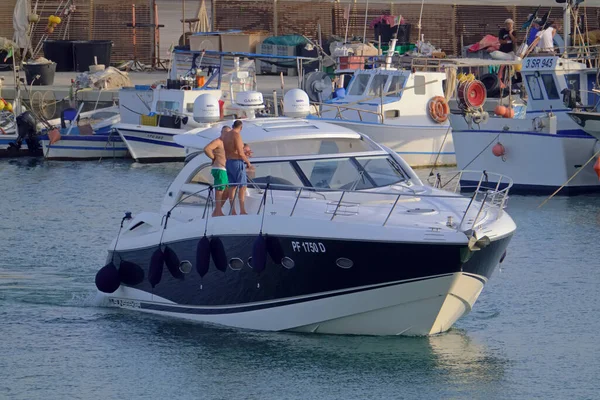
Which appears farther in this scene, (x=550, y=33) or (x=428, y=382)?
(x=550, y=33)

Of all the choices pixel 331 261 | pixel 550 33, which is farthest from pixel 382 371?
pixel 550 33

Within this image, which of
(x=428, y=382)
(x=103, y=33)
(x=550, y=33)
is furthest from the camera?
(x=103, y=33)

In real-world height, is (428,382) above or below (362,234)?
below

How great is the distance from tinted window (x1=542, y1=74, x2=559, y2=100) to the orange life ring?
11.9 feet

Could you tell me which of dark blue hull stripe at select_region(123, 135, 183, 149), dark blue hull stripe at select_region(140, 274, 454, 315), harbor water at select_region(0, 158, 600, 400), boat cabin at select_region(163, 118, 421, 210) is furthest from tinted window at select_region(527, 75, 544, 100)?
dark blue hull stripe at select_region(140, 274, 454, 315)

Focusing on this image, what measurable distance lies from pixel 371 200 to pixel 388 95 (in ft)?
52.8

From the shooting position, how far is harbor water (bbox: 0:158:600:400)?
13.0 meters

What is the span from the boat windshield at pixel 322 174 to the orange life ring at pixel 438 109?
15.5 meters

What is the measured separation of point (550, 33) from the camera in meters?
30.4

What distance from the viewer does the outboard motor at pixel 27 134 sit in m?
33.5

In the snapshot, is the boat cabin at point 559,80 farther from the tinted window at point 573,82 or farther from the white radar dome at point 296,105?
the white radar dome at point 296,105

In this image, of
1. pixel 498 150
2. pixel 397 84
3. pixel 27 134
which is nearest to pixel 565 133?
pixel 498 150

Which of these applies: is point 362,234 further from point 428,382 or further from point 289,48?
point 289,48

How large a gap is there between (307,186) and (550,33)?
17.3 metres
